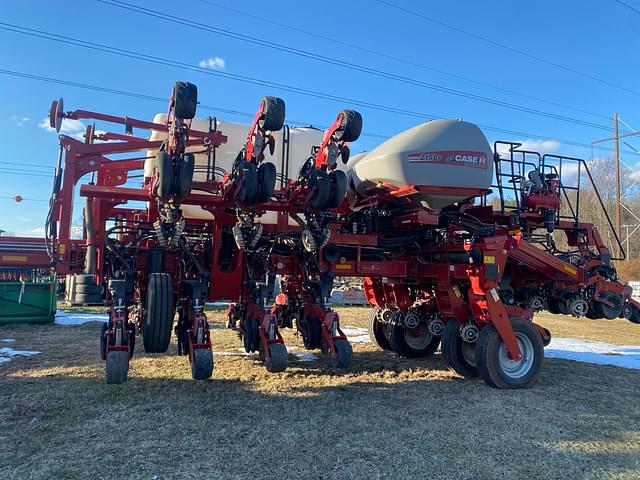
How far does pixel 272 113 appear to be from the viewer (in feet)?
17.3

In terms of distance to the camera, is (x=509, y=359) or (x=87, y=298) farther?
(x=509, y=359)

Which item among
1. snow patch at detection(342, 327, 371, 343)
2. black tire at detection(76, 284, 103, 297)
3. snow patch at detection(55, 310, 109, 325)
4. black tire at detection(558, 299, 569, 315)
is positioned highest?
black tire at detection(76, 284, 103, 297)

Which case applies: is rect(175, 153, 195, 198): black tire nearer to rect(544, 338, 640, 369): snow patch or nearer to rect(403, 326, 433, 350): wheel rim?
rect(403, 326, 433, 350): wheel rim

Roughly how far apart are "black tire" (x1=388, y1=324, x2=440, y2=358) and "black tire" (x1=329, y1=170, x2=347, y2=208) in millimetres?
3743

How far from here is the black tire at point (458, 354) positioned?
23.7 feet

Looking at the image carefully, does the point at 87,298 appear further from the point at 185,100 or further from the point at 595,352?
the point at 595,352

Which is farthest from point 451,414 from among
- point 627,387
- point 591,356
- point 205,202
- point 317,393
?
point 591,356

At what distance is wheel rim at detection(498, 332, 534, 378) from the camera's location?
6734 mm

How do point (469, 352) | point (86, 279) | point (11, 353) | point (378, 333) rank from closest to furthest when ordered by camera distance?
1. point (86, 279)
2. point (469, 352)
3. point (11, 353)
4. point (378, 333)

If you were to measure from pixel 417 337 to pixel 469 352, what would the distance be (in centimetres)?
171

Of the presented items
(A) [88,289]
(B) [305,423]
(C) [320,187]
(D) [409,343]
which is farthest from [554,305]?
(A) [88,289]

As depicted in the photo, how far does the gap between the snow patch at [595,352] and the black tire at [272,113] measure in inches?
283

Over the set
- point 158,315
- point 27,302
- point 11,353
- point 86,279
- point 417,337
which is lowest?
point 11,353

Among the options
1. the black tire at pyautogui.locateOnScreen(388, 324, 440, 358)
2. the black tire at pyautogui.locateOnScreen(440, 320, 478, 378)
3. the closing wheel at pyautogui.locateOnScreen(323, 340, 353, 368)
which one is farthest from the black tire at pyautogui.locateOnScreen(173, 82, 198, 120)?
the black tire at pyautogui.locateOnScreen(388, 324, 440, 358)
